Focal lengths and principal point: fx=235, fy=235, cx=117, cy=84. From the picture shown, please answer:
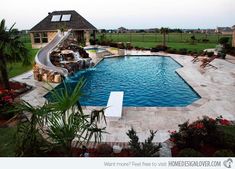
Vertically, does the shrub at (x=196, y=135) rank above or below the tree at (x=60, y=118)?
below

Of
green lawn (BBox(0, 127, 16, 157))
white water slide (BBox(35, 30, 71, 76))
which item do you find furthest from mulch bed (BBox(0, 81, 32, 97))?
green lawn (BBox(0, 127, 16, 157))

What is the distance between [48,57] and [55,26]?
11654 millimetres

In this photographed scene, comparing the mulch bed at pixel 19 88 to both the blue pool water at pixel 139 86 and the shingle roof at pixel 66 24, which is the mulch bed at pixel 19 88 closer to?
the blue pool water at pixel 139 86

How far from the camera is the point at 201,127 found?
185 inches

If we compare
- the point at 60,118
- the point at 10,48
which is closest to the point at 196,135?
the point at 60,118

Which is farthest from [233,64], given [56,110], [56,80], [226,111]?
[56,110]

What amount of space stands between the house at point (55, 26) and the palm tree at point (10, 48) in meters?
16.2

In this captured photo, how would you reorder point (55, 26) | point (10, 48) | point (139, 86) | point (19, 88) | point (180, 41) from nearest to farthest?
point (10, 48), point (19, 88), point (139, 86), point (55, 26), point (180, 41)

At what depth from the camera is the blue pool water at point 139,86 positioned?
27.5 ft

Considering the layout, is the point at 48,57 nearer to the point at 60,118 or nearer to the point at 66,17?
the point at 60,118

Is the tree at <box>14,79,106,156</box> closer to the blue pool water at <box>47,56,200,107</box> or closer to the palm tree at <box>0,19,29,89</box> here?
the blue pool water at <box>47,56,200,107</box>

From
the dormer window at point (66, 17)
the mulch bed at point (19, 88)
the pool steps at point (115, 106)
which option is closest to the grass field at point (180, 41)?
the dormer window at point (66, 17)

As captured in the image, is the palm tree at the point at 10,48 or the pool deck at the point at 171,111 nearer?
the pool deck at the point at 171,111

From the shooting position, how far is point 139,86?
10.4 m
